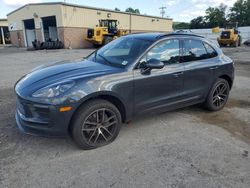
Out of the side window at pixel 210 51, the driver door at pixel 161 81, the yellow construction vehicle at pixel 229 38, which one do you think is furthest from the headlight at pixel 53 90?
the yellow construction vehicle at pixel 229 38

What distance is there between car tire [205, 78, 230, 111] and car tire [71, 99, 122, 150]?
89.0 inches

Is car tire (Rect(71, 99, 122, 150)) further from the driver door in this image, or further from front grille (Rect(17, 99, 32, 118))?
front grille (Rect(17, 99, 32, 118))

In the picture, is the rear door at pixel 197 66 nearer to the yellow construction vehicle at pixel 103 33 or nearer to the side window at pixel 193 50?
the side window at pixel 193 50

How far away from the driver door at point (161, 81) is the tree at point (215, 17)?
70.0m

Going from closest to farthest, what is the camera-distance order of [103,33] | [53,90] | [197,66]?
[53,90]
[197,66]
[103,33]

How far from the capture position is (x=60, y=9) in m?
24.1

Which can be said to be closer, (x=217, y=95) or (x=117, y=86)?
(x=117, y=86)

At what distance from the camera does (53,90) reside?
2855 millimetres

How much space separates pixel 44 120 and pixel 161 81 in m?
1.95

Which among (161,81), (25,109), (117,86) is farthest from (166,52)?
(25,109)

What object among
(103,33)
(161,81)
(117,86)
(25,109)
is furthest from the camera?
(103,33)

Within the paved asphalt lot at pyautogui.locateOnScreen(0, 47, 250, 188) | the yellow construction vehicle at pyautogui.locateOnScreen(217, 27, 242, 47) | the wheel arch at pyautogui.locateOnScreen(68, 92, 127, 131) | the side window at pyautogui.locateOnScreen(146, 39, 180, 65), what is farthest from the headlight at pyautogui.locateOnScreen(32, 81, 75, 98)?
the yellow construction vehicle at pyautogui.locateOnScreen(217, 27, 242, 47)

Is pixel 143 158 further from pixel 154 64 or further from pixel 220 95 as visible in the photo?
pixel 220 95

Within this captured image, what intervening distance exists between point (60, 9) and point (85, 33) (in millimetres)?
4441
